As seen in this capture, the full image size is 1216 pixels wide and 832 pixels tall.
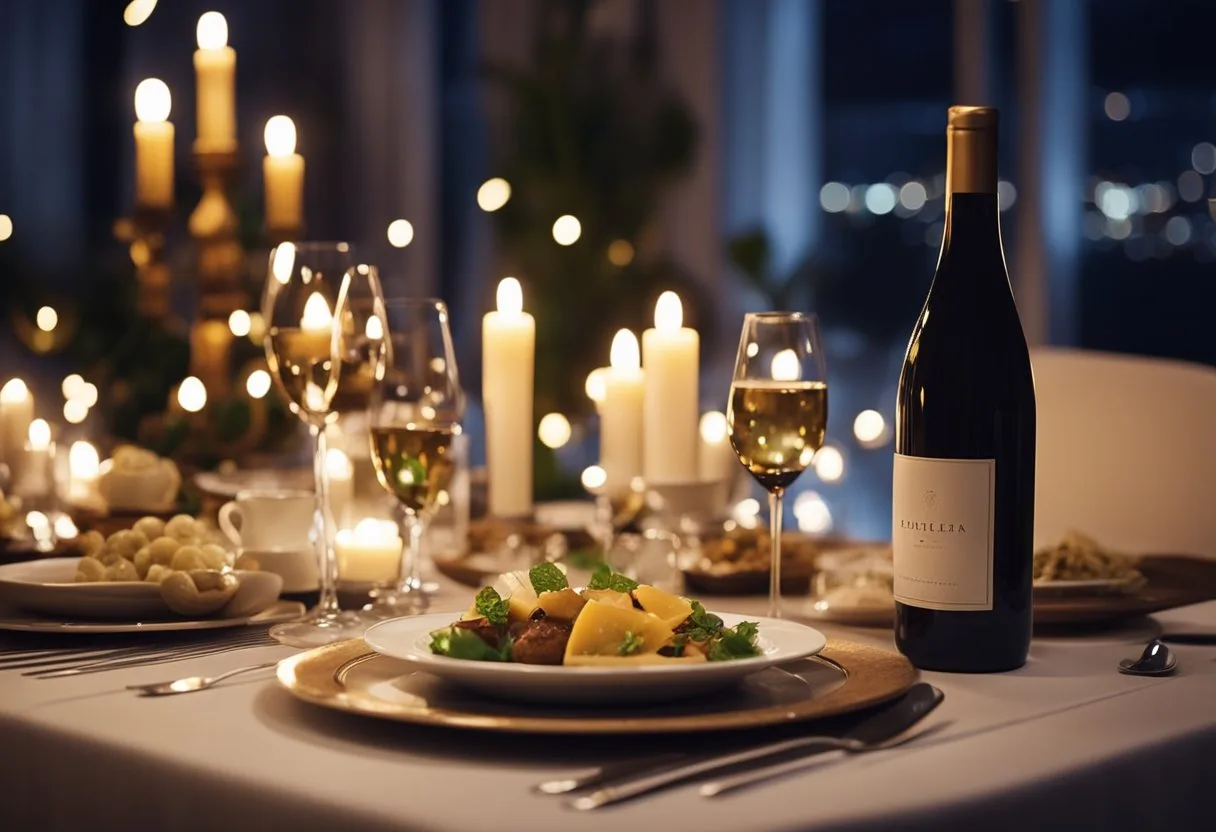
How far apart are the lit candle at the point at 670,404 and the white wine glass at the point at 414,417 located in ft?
1.22

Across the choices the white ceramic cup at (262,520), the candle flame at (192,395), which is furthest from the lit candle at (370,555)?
the candle flame at (192,395)

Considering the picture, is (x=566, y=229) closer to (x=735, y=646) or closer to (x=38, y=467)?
(x=38, y=467)

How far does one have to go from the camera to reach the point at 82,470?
189 centimetres

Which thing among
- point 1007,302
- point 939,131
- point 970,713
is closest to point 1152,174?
point 939,131

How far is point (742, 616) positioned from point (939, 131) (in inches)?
167

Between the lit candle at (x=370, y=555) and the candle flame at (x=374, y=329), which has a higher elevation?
the candle flame at (x=374, y=329)

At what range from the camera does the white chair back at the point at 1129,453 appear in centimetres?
191

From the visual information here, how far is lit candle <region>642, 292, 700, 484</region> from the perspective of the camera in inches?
67.6

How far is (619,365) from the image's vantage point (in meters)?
1.83

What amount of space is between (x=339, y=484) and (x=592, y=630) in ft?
2.70

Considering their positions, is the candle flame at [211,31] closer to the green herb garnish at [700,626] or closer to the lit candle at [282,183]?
the lit candle at [282,183]

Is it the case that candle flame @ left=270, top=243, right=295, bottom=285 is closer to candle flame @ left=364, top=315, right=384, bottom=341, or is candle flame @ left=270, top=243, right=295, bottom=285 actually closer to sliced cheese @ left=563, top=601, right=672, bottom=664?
candle flame @ left=364, top=315, right=384, bottom=341

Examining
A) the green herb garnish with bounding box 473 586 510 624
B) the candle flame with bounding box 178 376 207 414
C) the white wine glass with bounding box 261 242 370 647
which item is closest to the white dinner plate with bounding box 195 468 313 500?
the candle flame with bounding box 178 376 207 414

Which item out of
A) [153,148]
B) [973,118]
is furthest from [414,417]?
[153,148]
